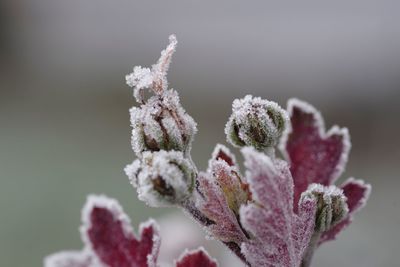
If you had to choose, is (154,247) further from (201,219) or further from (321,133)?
(321,133)

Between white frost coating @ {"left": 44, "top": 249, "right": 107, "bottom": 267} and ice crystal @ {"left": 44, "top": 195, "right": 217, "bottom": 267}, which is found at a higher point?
ice crystal @ {"left": 44, "top": 195, "right": 217, "bottom": 267}

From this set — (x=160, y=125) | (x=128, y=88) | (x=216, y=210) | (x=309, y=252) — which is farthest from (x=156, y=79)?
(x=128, y=88)

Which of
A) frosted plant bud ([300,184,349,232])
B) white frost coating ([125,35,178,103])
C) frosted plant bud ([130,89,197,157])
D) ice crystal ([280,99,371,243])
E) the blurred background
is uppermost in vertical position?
the blurred background

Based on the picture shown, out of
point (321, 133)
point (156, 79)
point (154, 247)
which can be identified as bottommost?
point (154, 247)

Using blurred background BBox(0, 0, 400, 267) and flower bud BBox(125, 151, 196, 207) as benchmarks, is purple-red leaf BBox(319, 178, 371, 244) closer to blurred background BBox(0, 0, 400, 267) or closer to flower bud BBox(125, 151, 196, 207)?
flower bud BBox(125, 151, 196, 207)

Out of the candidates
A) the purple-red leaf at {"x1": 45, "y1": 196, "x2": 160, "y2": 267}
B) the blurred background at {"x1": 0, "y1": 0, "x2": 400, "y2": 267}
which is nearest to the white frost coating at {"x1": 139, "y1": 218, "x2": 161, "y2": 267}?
the purple-red leaf at {"x1": 45, "y1": 196, "x2": 160, "y2": 267}

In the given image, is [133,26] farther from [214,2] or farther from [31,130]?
[31,130]

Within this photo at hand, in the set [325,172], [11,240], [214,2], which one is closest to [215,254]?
[325,172]
